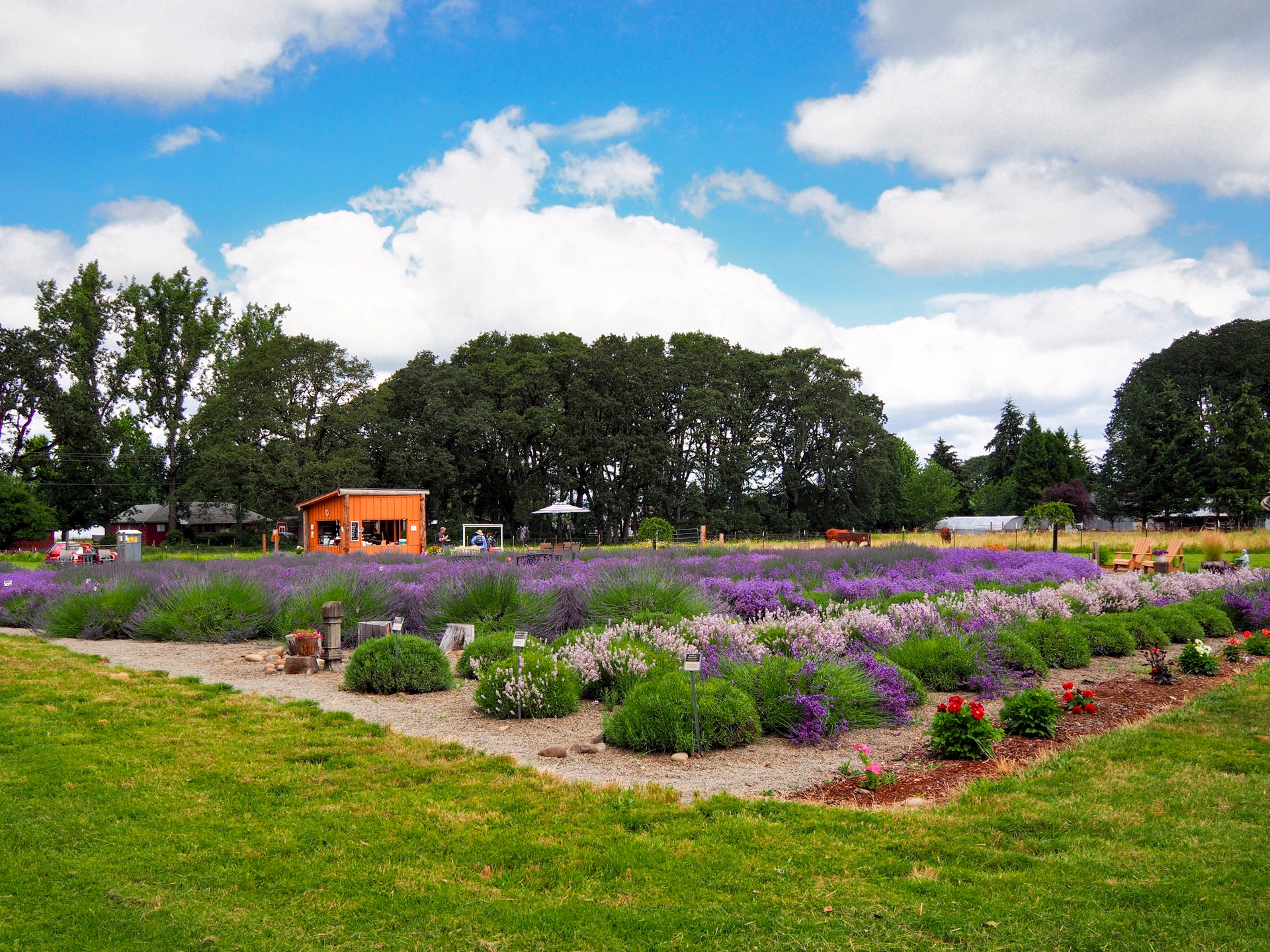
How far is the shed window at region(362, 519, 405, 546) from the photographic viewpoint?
35.2m

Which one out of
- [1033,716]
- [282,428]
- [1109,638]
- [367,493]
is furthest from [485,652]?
[282,428]

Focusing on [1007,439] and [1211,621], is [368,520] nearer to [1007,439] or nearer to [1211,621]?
[1211,621]

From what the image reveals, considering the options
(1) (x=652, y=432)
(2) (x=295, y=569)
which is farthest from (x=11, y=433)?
(2) (x=295, y=569)

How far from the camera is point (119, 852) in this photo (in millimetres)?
3848

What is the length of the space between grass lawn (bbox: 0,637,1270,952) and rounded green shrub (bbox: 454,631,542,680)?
7.65ft

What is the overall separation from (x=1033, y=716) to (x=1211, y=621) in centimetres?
671

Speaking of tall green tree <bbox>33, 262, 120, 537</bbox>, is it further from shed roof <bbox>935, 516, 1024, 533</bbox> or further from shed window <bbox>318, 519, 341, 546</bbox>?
shed roof <bbox>935, 516, 1024, 533</bbox>

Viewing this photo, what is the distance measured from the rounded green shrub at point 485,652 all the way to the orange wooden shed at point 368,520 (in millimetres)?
26423

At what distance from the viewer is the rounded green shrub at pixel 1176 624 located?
10.1 m

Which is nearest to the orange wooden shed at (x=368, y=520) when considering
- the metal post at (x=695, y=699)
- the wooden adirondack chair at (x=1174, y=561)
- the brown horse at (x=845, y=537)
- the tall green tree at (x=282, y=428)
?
the tall green tree at (x=282, y=428)

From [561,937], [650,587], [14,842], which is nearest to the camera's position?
[561,937]

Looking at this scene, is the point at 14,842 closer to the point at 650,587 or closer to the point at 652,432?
the point at 650,587

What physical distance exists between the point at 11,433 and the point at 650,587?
5106 cm

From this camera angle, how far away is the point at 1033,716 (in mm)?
5898
